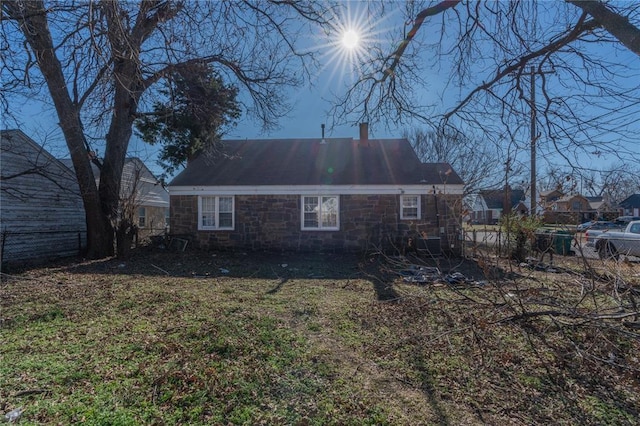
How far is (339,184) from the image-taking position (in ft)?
41.7

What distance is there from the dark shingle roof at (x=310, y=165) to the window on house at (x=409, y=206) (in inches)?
24.3

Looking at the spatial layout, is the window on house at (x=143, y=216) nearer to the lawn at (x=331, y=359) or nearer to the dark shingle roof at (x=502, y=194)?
the lawn at (x=331, y=359)

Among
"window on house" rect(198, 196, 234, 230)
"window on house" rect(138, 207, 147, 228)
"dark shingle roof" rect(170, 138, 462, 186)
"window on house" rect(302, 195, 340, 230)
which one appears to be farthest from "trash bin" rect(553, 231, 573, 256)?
"window on house" rect(138, 207, 147, 228)

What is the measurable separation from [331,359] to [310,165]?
36.7ft

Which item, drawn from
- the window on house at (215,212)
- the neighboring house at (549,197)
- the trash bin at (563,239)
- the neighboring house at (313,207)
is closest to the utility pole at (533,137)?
the neighboring house at (549,197)

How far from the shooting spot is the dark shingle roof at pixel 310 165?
13.0m

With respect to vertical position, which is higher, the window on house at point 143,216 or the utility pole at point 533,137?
the utility pole at point 533,137

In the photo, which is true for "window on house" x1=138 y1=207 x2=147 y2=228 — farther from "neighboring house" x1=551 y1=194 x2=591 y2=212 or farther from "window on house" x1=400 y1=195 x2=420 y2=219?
"neighboring house" x1=551 y1=194 x2=591 y2=212

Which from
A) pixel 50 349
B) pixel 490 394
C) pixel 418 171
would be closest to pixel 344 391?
pixel 490 394

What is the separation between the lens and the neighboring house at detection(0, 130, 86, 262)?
10602mm

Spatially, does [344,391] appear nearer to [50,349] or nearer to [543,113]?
[50,349]

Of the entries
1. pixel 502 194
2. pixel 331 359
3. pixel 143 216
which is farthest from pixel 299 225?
pixel 143 216

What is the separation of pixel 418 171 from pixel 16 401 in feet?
42.2

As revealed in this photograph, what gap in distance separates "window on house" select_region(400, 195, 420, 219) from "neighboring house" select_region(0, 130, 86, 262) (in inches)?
451
